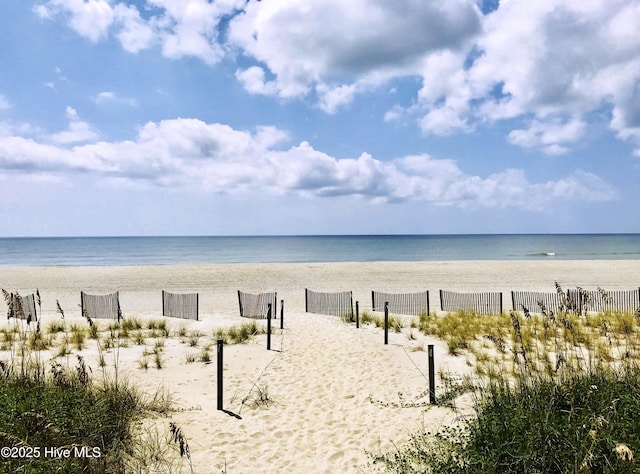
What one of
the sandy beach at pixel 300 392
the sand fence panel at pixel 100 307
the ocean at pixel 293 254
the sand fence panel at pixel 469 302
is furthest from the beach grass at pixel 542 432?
the ocean at pixel 293 254

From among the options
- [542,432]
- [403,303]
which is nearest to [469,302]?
[403,303]

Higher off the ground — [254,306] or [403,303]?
[254,306]

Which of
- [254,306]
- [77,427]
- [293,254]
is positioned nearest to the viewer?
[77,427]

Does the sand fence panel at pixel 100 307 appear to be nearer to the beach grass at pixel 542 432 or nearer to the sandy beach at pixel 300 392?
the sandy beach at pixel 300 392

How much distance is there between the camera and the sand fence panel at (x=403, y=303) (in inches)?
780

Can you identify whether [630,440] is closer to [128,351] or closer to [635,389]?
[635,389]

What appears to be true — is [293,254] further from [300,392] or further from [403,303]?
[300,392]

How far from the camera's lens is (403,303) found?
2189 centimetres

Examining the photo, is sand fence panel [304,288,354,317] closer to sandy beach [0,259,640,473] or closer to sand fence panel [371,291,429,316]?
sandy beach [0,259,640,473]

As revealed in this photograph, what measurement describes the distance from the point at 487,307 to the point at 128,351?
15.3 meters

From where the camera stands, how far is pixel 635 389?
5.30m

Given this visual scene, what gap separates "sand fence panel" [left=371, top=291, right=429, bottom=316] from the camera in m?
19.8

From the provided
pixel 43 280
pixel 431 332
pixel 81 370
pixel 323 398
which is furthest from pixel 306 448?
pixel 43 280

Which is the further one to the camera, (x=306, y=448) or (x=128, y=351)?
(x=128, y=351)
